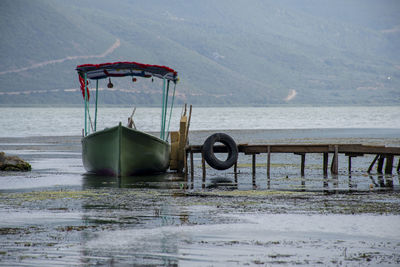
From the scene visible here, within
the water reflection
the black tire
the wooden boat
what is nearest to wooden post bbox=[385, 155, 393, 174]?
the black tire

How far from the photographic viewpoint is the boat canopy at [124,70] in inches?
925

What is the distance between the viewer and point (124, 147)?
22516 mm

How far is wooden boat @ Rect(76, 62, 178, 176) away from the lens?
22562mm

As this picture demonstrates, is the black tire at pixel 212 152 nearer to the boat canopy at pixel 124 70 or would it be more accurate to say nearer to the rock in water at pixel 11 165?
the boat canopy at pixel 124 70

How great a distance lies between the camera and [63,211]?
14.6m

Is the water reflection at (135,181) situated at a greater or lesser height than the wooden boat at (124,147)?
lesser

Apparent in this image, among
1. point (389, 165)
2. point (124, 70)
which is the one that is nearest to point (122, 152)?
point (124, 70)

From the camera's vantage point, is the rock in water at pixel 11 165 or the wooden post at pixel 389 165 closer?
the wooden post at pixel 389 165

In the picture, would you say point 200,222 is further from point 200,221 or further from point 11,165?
point 11,165

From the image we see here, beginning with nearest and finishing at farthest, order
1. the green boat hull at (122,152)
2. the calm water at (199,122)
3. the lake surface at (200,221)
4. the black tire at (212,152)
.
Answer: the lake surface at (200,221) → the green boat hull at (122,152) → the black tire at (212,152) → the calm water at (199,122)

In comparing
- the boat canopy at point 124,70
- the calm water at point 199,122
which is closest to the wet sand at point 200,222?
the boat canopy at point 124,70

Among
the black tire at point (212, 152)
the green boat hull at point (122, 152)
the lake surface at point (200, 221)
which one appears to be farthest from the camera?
the black tire at point (212, 152)

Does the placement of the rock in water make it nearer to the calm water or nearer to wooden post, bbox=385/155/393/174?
wooden post, bbox=385/155/393/174

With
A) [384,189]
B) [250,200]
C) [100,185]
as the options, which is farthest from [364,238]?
[100,185]
